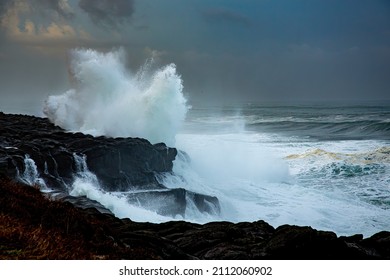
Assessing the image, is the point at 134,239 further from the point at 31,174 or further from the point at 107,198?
the point at 31,174

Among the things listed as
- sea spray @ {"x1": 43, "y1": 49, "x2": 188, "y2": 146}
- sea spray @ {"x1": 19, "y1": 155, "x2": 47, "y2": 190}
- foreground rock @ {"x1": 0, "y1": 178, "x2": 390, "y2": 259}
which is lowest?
foreground rock @ {"x1": 0, "y1": 178, "x2": 390, "y2": 259}

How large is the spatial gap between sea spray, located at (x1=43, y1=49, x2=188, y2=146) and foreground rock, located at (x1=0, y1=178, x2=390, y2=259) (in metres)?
14.8

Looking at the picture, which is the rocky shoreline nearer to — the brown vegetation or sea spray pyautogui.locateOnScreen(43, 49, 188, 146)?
the brown vegetation

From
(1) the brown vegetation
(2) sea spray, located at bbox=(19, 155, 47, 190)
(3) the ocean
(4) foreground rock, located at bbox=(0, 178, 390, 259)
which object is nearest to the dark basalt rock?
(3) the ocean

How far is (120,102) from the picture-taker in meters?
24.0

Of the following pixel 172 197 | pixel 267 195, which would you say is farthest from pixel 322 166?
pixel 172 197

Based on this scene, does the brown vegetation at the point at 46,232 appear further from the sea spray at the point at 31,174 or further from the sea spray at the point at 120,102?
the sea spray at the point at 120,102

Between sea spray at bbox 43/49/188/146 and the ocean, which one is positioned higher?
sea spray at bbox 43/49/188/146

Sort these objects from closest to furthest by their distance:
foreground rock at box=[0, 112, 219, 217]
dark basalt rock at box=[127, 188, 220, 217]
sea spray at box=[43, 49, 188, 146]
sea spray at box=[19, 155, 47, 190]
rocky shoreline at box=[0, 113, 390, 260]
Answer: rocky shoreline at box=[0, 113, 390, 260] < sea spray at box=[19, 155, 47, 190] < dark basalt rock at box=[127, 188, 220, 217] < foreground rock at box=[0, 112, 219, 217] < sea spray at box=[43, 49, 188, 146]

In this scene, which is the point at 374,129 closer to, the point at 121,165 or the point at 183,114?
the point at 183,114

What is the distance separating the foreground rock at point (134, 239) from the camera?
4.11 m

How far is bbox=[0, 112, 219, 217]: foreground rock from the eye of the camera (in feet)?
44.6

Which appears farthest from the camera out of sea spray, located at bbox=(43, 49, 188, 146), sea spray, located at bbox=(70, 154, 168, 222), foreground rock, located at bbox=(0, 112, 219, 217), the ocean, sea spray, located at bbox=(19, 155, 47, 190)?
sea spray, located at bbox=(43, 49, 188, 146)
